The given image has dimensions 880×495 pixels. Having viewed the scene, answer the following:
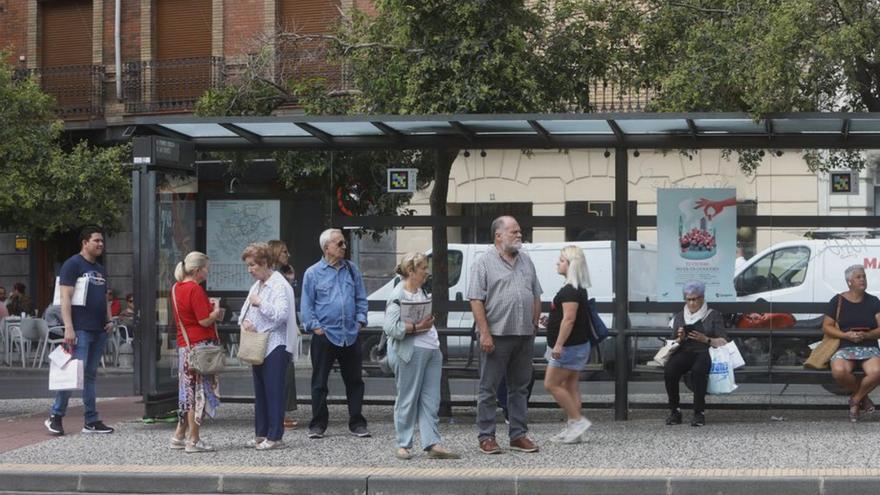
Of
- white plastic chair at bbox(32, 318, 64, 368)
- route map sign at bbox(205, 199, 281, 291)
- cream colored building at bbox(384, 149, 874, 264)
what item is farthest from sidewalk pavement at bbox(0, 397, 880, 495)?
white plastic chair at bbox(32, 318, 64, 368)

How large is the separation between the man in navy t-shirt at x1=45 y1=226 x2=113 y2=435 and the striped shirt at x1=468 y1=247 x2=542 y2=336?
3853mm

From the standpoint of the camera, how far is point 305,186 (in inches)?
535

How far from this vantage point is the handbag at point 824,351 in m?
12.6

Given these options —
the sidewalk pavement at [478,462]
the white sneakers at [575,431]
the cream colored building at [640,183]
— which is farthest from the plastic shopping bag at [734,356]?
the white sneakers at [575,431]

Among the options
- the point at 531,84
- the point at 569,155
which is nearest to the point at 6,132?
the point at 531,84

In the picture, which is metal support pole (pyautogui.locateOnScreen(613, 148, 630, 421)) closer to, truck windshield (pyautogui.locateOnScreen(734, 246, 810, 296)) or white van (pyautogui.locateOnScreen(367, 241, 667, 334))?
white van (pyautogui.locateOnScreen(367, 241, 667, 334))

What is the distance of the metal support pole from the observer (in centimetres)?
1286

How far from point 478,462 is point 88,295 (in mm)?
4209

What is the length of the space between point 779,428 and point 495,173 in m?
3.54

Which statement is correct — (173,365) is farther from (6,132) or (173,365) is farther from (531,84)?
(6,132)

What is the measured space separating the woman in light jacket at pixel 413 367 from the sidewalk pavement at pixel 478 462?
7.2 inches

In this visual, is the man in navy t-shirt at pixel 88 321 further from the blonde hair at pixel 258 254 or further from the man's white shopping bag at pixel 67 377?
the blonde hair at pixel 258 254

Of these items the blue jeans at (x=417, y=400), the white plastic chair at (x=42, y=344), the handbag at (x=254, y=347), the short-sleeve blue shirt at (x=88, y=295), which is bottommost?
the white plastic chair at (x=42, y=344)

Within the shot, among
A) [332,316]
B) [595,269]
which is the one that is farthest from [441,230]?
[332,316]
